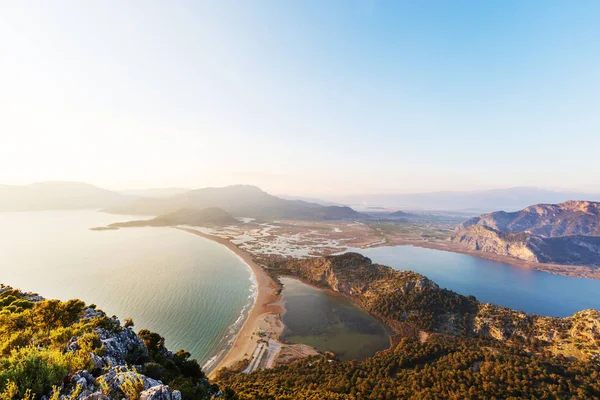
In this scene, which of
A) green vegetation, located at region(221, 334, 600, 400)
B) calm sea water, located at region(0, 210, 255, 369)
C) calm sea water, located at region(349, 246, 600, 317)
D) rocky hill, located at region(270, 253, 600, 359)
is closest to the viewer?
green vegetation, located at region(221, 334, 600, 400)

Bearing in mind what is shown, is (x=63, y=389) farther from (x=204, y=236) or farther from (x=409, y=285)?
(x=204, y=236)

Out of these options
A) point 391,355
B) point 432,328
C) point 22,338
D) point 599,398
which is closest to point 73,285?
point 22,338

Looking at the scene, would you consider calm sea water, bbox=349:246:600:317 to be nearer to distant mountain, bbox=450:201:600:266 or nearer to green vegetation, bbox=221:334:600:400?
distant mountain, bbox=450:201:600:266

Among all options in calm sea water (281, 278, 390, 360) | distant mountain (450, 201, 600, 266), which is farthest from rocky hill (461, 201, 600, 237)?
calm sea water (281, 278, 390, 360)

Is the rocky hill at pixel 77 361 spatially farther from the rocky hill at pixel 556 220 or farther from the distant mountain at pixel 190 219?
the rocky hill at pixel 556 220

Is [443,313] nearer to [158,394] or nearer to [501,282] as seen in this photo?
[158,394]

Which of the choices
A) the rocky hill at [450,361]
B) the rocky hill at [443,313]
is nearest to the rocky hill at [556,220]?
the rocky hill at [443,313]
